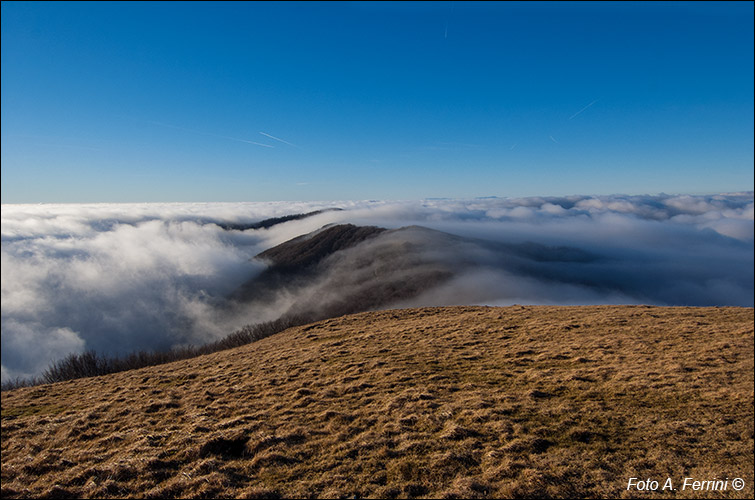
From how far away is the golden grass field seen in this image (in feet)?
28.4

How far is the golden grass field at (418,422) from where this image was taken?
28.4ft

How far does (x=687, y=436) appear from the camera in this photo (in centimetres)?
992

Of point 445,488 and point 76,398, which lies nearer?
point 445,488

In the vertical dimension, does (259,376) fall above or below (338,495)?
below

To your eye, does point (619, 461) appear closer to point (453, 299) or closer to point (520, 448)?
point (520, 448)

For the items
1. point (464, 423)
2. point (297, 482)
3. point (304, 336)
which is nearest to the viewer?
point (297, 482)

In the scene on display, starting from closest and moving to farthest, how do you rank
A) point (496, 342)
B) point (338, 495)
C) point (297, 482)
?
point (338, 495), point (297, 482), point (496, 342)

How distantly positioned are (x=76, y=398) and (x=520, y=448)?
24824 millimetres

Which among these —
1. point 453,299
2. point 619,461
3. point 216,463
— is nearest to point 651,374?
point 619,461

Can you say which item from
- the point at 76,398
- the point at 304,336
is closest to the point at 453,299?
the point at 304,336

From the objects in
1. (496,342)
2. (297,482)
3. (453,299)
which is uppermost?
(297,482)

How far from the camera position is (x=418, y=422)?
1166 centimetres

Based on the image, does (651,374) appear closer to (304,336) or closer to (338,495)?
(338,495)

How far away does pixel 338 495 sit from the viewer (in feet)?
26.5
